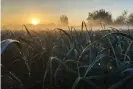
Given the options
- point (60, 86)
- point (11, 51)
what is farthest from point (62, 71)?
point (11, 51)

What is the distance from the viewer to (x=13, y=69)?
1.47 m

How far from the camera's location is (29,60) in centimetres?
143

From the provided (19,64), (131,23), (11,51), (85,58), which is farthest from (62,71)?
(131,23)

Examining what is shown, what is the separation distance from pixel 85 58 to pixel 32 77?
0.24 metres

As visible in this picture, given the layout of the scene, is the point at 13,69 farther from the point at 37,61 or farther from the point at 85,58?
the point at 85,58

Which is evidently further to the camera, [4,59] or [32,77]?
[4,59]

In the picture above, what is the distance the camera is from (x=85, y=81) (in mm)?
1097

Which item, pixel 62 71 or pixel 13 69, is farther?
pixel 13 69

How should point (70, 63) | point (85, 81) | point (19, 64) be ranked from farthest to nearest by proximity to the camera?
point (19, 64) < point (70, 63) < point (85, 81)

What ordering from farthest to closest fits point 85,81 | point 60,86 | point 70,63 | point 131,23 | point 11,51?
point 131,23
point 11,51
point 70,63
point 60,86
point 85,81

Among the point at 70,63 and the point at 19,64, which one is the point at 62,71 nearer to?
the point at 70,63

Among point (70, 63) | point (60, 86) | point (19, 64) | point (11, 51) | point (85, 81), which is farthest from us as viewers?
point (11, 51)

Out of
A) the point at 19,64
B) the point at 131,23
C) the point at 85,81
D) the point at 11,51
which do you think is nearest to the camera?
the point at 85,81

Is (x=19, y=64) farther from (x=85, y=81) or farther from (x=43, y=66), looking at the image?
(x=85, y=81)
